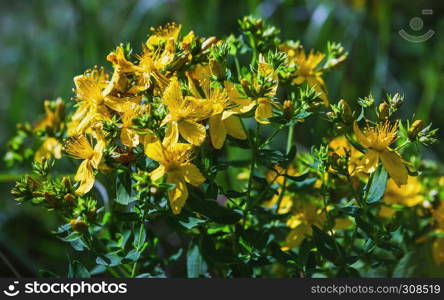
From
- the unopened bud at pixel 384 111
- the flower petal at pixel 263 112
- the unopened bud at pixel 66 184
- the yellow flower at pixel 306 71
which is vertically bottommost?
the unopened bud at pixel 66 184

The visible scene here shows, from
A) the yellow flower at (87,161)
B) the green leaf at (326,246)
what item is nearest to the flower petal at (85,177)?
the yellow flower at (87,161)

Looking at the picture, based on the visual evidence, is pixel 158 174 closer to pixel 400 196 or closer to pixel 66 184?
pixel 66 184

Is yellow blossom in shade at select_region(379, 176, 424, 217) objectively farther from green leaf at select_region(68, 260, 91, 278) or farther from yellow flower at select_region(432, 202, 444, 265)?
green leaf at select_region(68, 260, 91, 278)

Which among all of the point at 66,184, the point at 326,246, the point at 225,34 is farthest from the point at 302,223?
the point at 225,34

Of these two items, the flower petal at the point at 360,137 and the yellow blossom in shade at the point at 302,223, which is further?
the yellow blossom in shade at the point at 302,223

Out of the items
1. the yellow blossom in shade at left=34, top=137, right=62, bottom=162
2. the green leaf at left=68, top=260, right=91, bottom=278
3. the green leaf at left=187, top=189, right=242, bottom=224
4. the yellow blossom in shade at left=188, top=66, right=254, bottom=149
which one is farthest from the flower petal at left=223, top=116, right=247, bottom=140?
the yellow blossom in shade at left=34, top=137, right=62, bottom=162

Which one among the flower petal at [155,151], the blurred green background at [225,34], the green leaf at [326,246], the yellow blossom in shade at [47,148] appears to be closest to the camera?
the flower petal at [155,151]

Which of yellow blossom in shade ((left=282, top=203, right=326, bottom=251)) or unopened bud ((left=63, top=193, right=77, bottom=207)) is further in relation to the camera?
yellow blossom in shade ((left=282, top=203, right=326, bottom=251))

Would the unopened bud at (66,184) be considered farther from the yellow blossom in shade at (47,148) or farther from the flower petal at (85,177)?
the yellow blossom in shade at (47,148)

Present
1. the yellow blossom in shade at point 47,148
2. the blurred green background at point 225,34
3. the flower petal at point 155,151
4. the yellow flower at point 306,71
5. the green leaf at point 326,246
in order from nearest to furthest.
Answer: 1. the flower petal at point 155,151
2. the green leaf at point 326,246
3. the yellow flower at point 306,71
4. the yellow blossom in shade at point 47,148
5. the blurred green background at point 225,34
